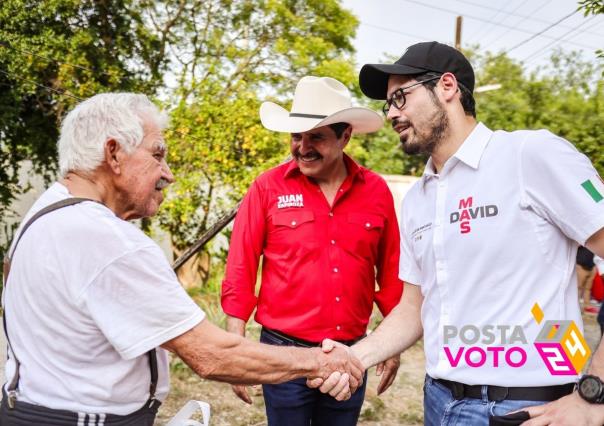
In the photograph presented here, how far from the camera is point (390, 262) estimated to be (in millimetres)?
3102

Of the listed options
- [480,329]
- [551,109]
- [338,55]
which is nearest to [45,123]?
[338,55]

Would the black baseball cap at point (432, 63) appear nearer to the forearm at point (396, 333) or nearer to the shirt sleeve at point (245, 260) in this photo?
the forearm at point (396, 333)

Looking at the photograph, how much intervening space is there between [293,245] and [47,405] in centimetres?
147

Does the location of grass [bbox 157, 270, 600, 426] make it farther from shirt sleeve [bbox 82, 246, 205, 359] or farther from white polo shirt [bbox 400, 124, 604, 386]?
shirt sleeve [bbox 82, 246, 205, 359]

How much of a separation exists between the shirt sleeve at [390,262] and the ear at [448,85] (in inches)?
39.3

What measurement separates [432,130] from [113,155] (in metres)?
1.23

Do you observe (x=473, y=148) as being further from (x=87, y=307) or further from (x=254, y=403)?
A: (x=254, y=403)

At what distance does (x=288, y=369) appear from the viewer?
2.09 m

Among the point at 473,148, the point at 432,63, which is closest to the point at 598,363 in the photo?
the point at 473,148

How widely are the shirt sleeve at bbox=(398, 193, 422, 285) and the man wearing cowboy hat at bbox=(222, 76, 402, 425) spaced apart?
1.72ft

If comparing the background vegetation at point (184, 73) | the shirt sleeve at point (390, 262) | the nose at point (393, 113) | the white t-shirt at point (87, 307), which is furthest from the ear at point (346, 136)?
the background vegetation at point (184, 73)

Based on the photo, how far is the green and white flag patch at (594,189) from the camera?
167cm

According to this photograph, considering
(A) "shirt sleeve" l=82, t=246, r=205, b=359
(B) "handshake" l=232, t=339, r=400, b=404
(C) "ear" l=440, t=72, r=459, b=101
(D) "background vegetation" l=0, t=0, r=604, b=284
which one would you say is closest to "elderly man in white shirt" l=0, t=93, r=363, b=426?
(A) "shirt sleeve" l=82, t=246, r=205, b=359

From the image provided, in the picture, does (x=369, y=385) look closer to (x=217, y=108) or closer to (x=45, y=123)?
(x=217, y=108)
